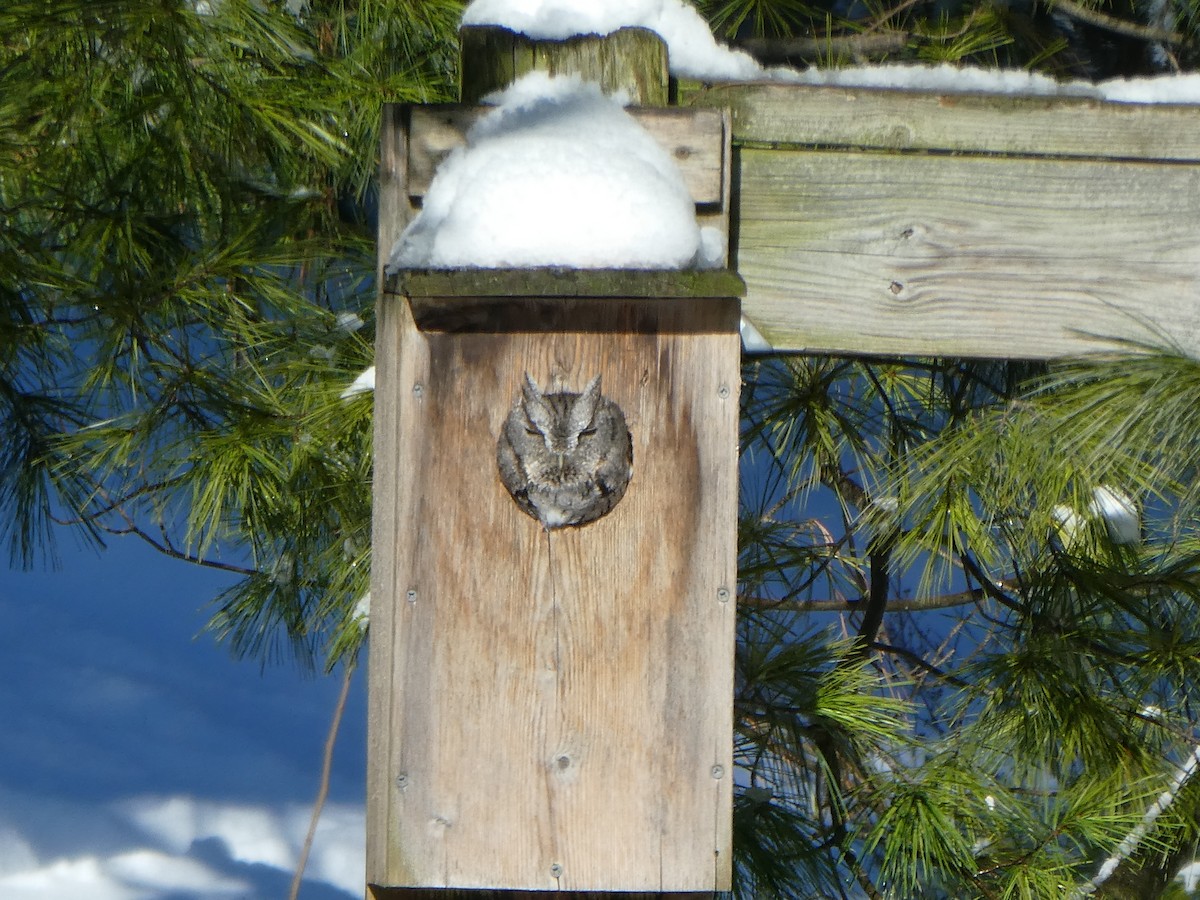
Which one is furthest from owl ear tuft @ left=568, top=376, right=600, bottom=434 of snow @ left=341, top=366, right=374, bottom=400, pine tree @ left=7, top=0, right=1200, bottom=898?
snow @ left=341, top=366, right=374, bottom=400

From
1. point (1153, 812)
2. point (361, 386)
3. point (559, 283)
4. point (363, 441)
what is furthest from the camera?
point (363, 441)

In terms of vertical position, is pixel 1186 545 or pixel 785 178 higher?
pixel 785 178

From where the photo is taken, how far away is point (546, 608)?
2.96 feet

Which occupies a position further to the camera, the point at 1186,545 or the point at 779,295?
the point at 1186,545

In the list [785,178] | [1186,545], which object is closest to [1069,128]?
[785,178]

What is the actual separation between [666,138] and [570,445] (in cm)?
22

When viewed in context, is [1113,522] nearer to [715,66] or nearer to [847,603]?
[847,603]

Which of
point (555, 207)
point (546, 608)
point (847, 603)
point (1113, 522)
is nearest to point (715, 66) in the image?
point (555, 207)

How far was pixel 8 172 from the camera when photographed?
1617mm

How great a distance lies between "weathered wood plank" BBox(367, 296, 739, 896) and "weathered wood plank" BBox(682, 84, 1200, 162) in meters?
0.14

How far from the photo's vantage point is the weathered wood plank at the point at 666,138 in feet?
2.83

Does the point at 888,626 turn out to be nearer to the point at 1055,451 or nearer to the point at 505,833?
the point at 1055,451

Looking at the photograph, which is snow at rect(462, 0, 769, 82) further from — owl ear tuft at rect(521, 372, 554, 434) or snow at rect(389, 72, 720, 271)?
owl ear tuft at rect(521, 372, 554, 434)

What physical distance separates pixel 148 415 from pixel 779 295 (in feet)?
3.56
